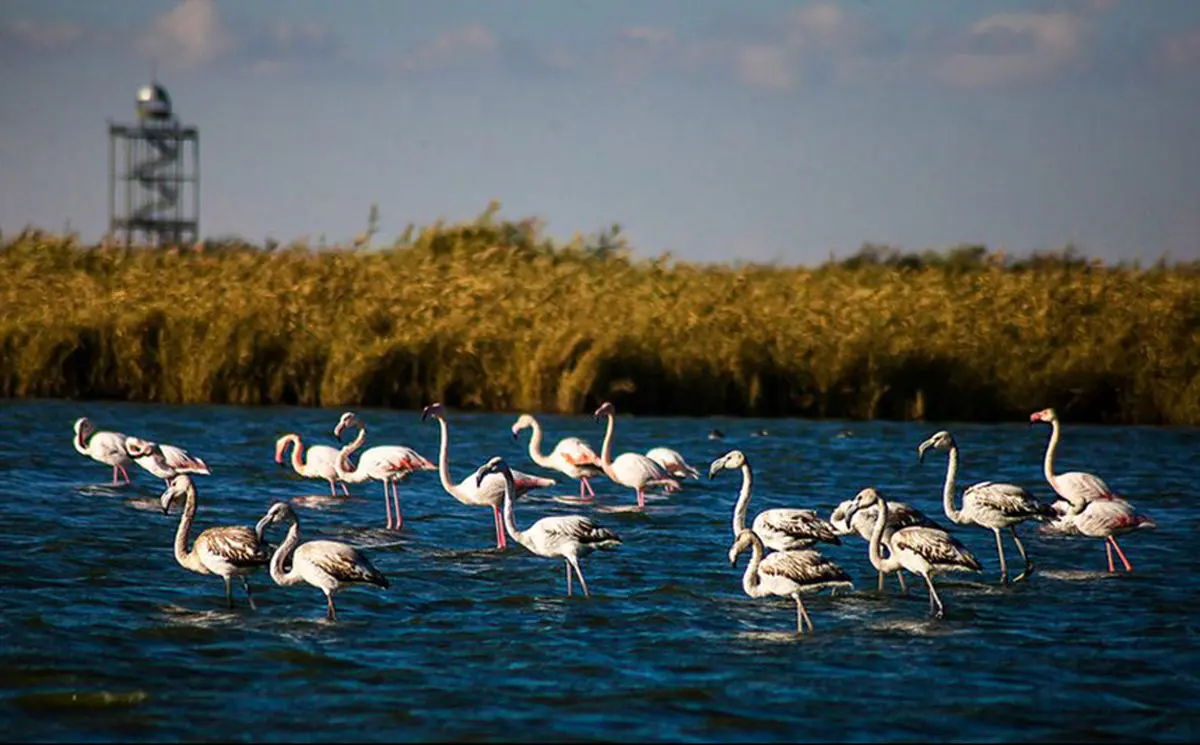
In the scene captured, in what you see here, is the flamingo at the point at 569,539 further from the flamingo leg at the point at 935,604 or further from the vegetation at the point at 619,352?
the vegetation at the point at 619,352

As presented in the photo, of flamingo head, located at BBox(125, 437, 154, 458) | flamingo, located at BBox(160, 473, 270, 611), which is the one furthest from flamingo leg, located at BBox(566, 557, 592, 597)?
flamingo head, located at BBox(125, 437, 154, 458)

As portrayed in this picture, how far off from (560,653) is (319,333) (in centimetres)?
1834

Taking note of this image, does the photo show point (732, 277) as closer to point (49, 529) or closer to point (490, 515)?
point (490, 515)

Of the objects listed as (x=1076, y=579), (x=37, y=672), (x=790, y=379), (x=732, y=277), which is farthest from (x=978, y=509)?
(x=732, y=277)

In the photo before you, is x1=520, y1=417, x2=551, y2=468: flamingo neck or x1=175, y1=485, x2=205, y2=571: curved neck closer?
x1=175, y1=485, x2=205, y2=571: curved neck

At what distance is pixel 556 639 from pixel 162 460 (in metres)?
7.79

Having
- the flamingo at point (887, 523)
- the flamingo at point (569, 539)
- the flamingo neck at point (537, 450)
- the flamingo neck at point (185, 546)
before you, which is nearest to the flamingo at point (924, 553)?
the flamingo at point (887, 523)

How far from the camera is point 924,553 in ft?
42.4

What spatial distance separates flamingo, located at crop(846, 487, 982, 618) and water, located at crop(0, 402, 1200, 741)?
354mm

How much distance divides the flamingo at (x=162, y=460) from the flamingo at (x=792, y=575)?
7.65 metres

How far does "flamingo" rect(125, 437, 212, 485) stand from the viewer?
18.2 metres

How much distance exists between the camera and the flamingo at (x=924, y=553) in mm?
12844

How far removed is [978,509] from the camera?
48.0ft

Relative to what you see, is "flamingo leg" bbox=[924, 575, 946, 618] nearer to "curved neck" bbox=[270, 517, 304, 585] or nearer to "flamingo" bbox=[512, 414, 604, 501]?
"curved neck" bbox=[270, 517, 304, 585]
